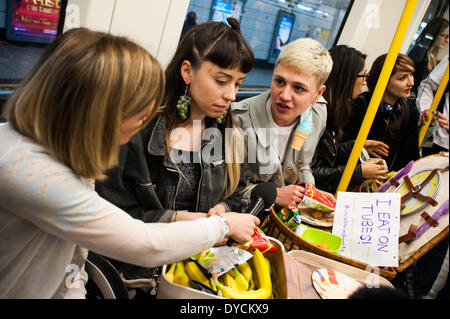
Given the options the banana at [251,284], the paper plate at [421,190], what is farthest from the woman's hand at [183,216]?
the paper plate at [421,190]

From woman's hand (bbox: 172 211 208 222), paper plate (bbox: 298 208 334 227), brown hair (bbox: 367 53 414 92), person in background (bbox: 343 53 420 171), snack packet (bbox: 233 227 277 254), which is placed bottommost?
woman's hand (bbox: 172 211 208 222)

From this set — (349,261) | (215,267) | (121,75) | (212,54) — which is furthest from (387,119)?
(121,75)

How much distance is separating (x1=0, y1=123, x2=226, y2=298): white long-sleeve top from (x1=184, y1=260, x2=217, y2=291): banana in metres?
0.12

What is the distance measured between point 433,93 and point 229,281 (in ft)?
2.45

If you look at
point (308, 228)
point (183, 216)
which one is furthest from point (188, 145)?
point (308, 228)

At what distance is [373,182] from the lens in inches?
53.8

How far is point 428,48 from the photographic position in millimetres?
857

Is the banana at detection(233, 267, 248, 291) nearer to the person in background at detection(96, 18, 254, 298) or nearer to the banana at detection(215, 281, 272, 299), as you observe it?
the banana at detection(215, 281, 272, 299)

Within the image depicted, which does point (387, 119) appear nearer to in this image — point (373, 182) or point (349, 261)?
point (373, 182)

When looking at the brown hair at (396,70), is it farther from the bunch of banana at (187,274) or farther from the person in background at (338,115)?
the bunch of banana at (187,274)

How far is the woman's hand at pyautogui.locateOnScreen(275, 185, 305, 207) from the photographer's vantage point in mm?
1573

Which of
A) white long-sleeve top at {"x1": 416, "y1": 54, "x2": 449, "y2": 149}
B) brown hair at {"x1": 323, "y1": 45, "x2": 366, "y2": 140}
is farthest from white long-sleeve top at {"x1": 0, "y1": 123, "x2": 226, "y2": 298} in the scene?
brown hair at {"x1": 323, "y1": 45, "x2": 366, "y2": 140}
